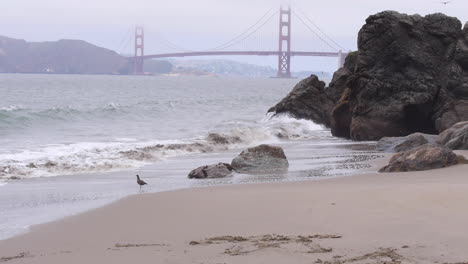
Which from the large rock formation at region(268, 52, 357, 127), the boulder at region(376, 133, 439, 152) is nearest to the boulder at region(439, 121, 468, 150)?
the boulder at region(376, 133, 439, 152)

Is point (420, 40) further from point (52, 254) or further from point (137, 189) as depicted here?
point (52, 254)

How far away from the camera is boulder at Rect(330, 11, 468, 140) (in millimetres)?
15344

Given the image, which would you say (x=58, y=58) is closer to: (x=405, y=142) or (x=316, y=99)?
(x=316, y=99)

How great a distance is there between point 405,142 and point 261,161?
119 inches

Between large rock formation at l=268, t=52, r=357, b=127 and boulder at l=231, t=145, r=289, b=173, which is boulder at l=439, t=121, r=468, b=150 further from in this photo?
large rock formation at l=268, t=52, r=357, b=127

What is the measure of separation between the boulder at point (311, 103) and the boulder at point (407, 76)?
386 centimetres

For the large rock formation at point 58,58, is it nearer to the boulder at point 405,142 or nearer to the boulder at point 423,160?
the boulder at point 405,142

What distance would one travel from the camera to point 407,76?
51.6 ft

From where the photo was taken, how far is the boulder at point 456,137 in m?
11.1

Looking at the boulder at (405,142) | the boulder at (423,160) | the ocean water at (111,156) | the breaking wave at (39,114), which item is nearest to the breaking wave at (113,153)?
the ocean water at (111,156)

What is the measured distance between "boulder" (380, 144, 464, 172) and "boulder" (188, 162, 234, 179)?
85.4 inches

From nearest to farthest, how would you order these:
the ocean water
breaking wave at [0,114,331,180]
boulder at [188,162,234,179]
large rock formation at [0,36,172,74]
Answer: the ocean water < boulder at [188,162,234,179] < breaking wave at [0,114,331,180] < large rock formation at [0,36,172,74]

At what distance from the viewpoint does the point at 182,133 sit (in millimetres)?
19406

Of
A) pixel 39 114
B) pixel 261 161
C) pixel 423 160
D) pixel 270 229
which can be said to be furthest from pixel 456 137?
pixel 39 114
